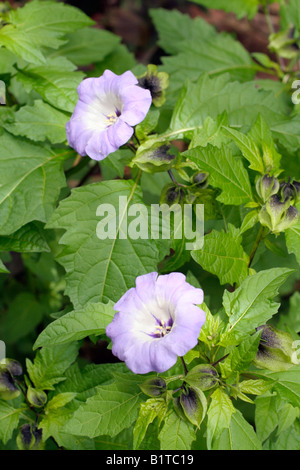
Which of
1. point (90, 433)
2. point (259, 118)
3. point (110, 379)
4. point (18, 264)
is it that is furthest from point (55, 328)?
point (18, 264)

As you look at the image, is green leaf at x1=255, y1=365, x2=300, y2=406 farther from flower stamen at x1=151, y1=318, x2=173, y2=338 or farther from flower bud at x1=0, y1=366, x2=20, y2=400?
flower bud at x1=0, y1=366, x2=20, y2=400

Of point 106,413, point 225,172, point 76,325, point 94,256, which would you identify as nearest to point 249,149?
point 225,172

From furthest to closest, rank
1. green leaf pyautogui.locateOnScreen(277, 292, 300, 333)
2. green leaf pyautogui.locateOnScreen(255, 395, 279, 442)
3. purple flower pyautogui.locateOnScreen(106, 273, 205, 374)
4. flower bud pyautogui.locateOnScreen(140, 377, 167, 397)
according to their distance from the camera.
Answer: green leaf pyautogui.locateOnScreen(277, 292, 300, 333) < green leaf pyautogui.locateOnScreen(255, 395, 279, 442) < flower bud pyautogui.locateOnScreen(140, 377, 167, 397) < purple flower pyautogui.locateOnScreen(106, 273, 205, 374)

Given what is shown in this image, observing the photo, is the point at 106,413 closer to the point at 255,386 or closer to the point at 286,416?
the point at 255,386

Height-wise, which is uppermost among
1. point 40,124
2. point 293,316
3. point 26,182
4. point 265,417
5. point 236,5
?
point 236,5

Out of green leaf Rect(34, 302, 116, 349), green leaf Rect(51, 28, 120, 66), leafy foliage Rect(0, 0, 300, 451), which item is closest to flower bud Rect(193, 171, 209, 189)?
leafy foliage Rect(0, 0, 300, 451)
